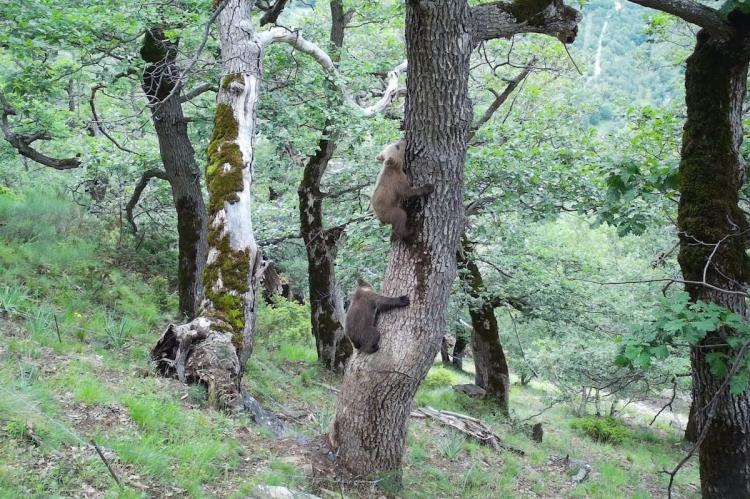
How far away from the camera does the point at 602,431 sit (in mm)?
15516

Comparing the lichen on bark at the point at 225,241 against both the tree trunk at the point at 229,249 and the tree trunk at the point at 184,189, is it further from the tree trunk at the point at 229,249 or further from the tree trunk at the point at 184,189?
the tree trunk at the point at 184,189

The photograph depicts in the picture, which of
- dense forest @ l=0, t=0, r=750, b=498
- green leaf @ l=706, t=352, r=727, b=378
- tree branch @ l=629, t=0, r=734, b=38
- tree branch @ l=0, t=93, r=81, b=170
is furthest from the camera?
tree branch @ l=0, t=93, r=81, b=170

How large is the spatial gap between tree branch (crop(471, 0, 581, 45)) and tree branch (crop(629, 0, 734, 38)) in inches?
28.0

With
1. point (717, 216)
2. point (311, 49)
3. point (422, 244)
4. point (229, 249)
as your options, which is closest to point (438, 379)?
point (311, 49)

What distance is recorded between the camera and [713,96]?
19.2ft

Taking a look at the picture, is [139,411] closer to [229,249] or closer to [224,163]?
[229,249]

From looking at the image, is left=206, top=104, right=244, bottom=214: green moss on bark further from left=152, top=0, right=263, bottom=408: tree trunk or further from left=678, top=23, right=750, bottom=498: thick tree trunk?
left=678, top=23, right=750, bottom=498: thick tree trunk

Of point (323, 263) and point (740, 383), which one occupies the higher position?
point (323, 263)

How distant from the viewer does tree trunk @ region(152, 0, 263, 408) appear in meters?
6.36

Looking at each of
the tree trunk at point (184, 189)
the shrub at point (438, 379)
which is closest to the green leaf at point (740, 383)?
the tree trunk at point (184, 189)

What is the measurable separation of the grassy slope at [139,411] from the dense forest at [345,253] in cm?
4

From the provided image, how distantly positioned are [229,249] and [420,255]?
9.02 feet

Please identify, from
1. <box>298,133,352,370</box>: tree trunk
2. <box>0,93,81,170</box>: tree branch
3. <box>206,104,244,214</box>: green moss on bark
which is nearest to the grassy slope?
Answer: <box>298,133,352,370</box>: tree trunk

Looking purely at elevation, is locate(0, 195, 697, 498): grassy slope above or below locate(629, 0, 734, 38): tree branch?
below
